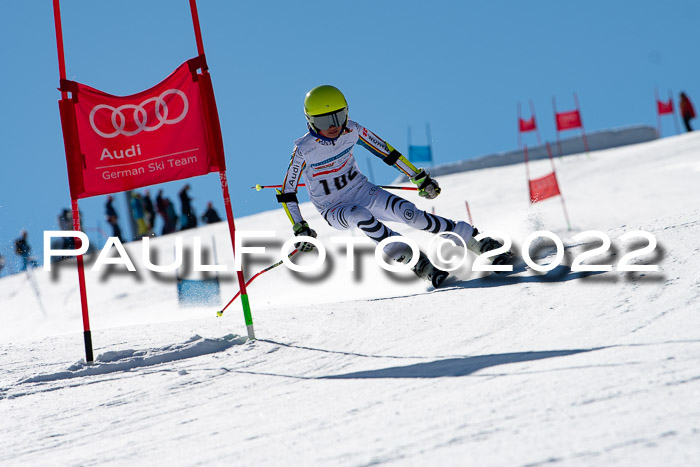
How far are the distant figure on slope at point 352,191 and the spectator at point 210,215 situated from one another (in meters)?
13.8

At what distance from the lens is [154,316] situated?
10.1 metres

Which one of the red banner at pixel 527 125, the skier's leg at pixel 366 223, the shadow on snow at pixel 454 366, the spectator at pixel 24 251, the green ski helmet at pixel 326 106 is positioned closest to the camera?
the shadow on snow at pixel 454 366

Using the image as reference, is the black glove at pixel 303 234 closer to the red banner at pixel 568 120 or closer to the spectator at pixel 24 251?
the spectator at pixel 24 251

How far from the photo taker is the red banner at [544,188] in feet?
38.2

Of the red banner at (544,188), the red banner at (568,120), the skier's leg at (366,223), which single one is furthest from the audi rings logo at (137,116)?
the red banner at (568,120)

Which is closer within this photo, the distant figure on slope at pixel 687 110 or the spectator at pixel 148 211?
the spectator at pixel 148 211

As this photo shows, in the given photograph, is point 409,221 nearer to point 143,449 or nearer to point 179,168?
point 179,168

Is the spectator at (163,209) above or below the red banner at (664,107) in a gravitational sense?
below

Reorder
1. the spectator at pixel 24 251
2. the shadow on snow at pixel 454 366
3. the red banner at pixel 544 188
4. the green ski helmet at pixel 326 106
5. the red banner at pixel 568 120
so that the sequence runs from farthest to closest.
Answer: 1. the red banner at pixel 568 120
2. the spectator at pixel 24 251
3. the red banner at pixel 544 188
4. the green ski helmet at pixel 326 106
5. the shadow on snow at pixel 454 366

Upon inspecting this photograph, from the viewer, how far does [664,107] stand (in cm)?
2467

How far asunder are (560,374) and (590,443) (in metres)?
0.83

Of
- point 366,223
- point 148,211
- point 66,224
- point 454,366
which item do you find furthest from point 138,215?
point 454,366

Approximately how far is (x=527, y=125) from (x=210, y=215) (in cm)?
920

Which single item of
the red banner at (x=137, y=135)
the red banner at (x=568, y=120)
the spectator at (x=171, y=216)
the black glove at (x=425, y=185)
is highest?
the red banner at (x=568, y=120)
